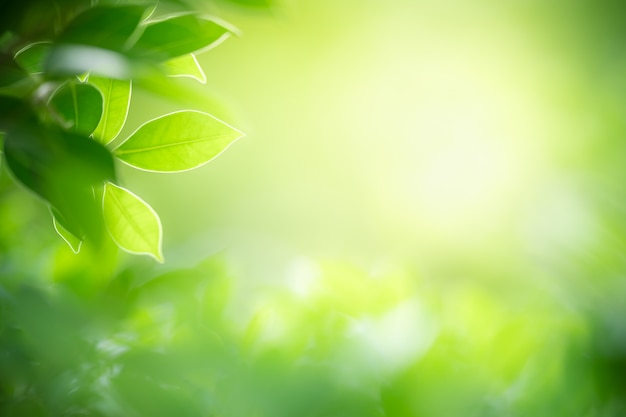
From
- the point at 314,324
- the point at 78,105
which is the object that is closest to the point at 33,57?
the point at 78,105

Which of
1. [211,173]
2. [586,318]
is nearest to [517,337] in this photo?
[586,318]

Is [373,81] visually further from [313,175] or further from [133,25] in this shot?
[133,25]

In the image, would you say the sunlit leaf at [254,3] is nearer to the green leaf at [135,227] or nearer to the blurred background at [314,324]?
the blurred background at [314,324]

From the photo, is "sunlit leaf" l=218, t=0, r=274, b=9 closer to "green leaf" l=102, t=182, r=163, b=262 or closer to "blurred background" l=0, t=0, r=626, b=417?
"blurred background" l=0, t=0, r=626, b=417

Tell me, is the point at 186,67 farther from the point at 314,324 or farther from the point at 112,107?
the point at 314,324

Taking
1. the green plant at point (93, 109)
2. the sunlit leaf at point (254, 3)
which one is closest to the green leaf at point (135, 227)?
the green plant at point (93, 109)
